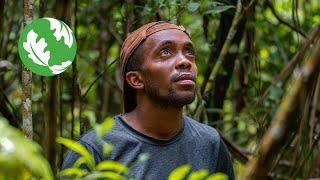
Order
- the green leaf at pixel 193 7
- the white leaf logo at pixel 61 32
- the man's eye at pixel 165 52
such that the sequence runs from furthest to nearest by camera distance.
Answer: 1. the green leaf at pixel 193 7
2. the man's eye at pixel 165 52
3. the white leaf logo at pixel 61 32

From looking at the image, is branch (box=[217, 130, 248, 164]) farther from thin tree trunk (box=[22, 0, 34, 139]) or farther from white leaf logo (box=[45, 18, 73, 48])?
white leaf logo (box=[45, 18, 73, 48])

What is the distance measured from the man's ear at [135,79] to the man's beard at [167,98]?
4 centimetres

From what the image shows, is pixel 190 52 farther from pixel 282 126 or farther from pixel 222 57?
pixel 282 126

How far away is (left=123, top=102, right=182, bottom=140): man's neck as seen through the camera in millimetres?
2354

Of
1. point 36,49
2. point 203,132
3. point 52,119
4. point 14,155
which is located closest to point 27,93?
point 36,49

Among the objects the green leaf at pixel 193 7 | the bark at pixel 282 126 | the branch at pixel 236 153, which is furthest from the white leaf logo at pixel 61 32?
the branch at pixel 236 153

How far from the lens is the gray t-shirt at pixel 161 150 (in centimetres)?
223

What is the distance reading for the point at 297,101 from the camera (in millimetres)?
995

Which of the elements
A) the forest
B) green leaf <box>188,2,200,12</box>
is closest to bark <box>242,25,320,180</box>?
the forest

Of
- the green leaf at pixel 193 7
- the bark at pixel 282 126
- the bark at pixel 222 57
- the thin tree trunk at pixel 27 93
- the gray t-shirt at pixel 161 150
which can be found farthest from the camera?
the bark at pixel 222 57

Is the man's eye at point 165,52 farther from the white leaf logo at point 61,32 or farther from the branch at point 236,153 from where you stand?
the branch at point 236,153

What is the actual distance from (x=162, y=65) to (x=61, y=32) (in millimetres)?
659

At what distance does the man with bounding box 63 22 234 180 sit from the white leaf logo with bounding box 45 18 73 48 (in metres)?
0.56

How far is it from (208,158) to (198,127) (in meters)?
0.15
